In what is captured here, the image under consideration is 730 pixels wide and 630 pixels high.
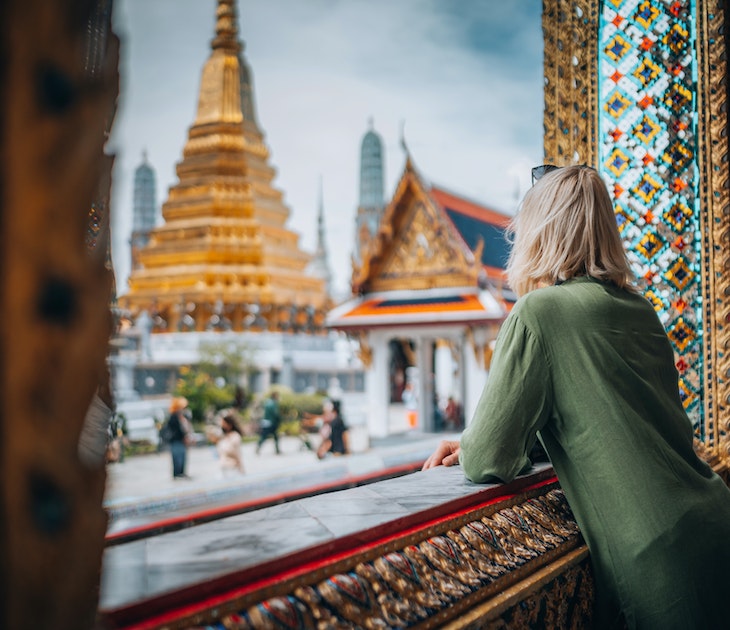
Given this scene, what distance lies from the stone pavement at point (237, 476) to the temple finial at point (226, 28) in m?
11.5

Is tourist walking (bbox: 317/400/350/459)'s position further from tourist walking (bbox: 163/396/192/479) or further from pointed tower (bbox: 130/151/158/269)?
pointed tower (bbox: 130/151/158/269)

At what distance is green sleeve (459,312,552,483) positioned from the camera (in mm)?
1046

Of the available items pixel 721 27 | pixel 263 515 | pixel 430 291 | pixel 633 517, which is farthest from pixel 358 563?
pixel 430 291

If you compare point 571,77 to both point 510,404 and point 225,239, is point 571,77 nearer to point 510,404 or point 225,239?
point 510,404

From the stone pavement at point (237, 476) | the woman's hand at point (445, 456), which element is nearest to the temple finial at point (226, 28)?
the stone pavement at point (237, 476)

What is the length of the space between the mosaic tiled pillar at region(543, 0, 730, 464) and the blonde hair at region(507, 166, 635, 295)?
82cm

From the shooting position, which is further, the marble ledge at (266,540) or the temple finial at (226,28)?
the temple finial at (226,28)

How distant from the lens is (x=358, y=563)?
77 cm

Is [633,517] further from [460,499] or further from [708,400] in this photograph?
[708,400]

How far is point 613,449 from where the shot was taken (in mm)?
1029

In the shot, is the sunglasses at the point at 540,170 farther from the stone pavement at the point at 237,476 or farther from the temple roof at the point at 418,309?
the temple roof at the point at 418,309

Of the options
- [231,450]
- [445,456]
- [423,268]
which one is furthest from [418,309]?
[445,456]

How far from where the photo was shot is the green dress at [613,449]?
1.01 m

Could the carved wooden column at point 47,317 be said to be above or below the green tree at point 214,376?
above
